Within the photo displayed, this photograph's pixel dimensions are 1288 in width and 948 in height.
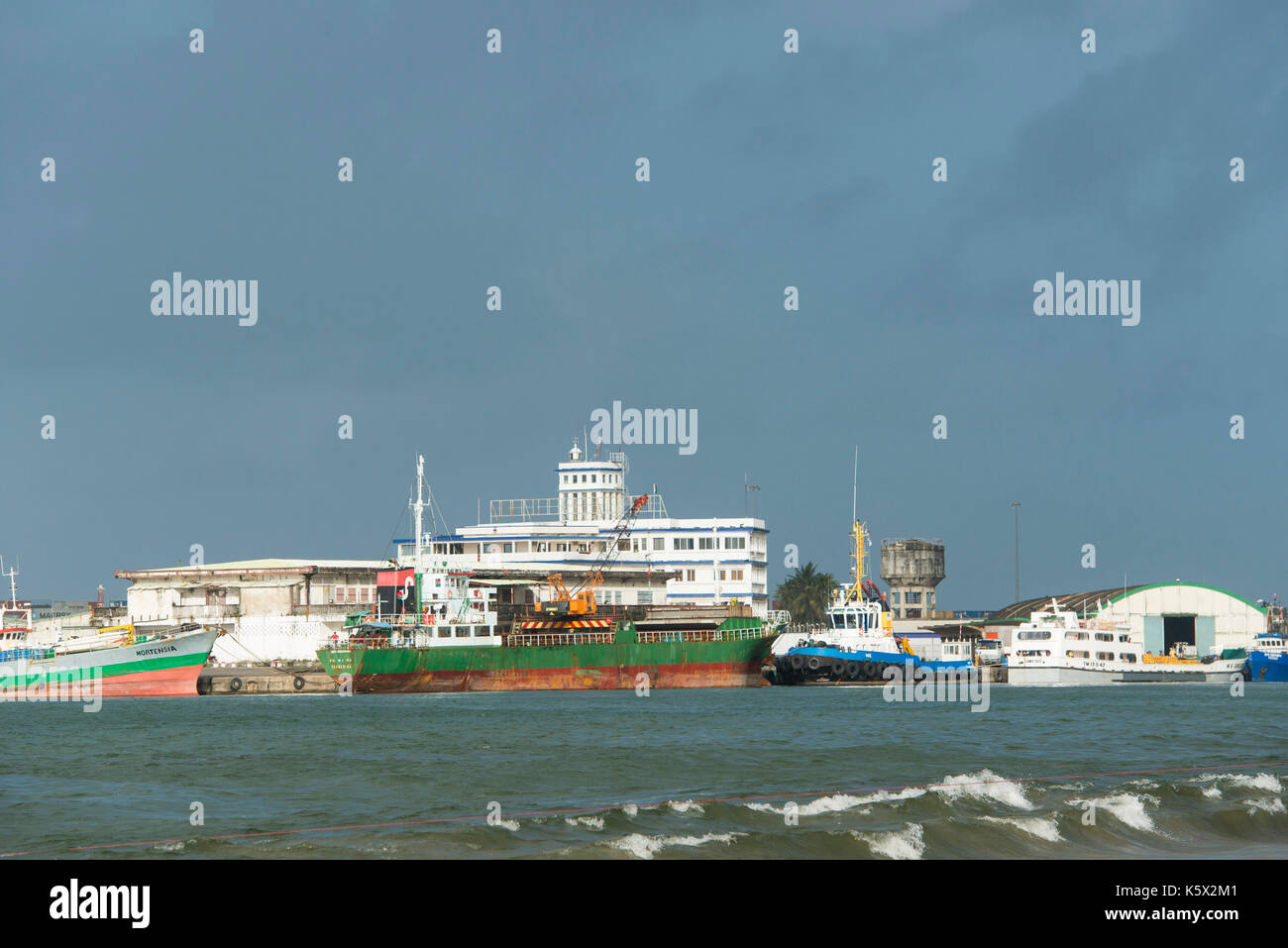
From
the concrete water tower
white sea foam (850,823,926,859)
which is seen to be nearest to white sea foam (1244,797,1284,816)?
white sea foam (850,823,926,859)

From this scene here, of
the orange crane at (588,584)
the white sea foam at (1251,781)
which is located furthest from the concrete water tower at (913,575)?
the white sea foam at (1251,781)

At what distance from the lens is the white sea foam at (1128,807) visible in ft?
83.3

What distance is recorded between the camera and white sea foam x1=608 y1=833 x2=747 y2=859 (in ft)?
70.3

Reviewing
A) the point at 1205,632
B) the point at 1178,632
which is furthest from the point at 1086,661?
the point at 1205,632

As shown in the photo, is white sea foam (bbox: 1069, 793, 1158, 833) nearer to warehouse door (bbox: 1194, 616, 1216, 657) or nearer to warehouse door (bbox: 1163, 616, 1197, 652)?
warehouse door (bbox: 1163, 616, 1197, 652)

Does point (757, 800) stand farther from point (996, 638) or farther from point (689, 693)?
→ point (996, 638)

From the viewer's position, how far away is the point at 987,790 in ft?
94.2

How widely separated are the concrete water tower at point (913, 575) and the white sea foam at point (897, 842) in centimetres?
14612

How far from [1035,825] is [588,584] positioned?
90.3m

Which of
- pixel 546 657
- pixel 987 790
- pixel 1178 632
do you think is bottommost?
pixel 1178 632

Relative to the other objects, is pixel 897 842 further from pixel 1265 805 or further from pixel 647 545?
pixel 647 545
